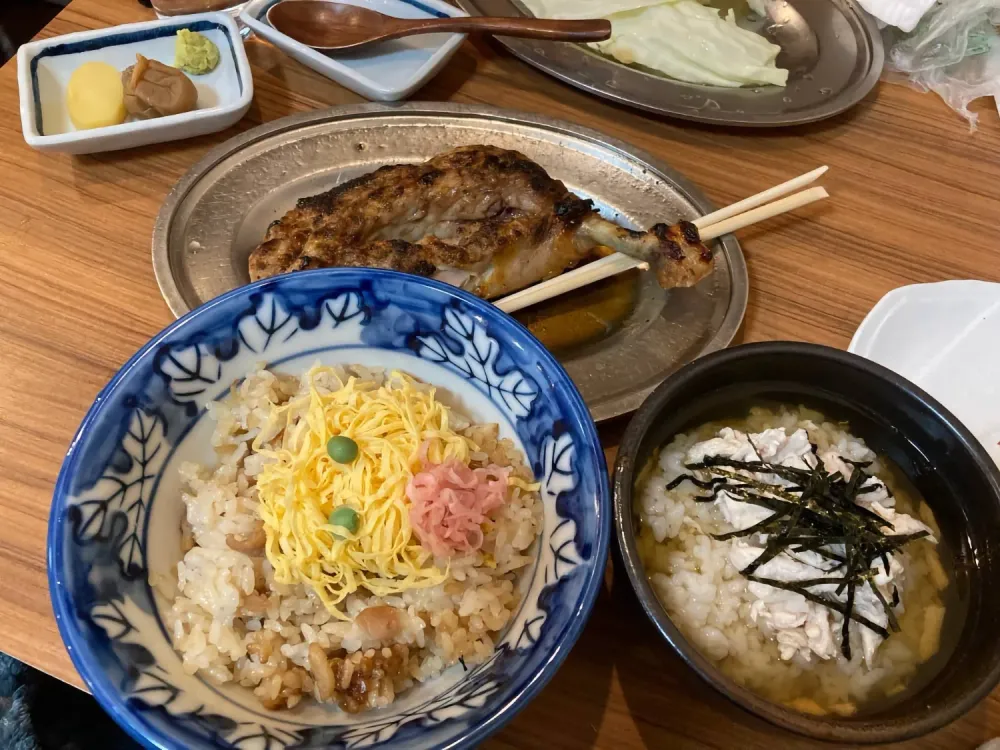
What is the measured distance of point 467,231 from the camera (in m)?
1.60

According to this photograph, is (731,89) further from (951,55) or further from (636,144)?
(951,55)

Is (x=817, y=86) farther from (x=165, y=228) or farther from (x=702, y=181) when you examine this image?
(x=165, y=228)

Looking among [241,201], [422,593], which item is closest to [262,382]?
[422,593]

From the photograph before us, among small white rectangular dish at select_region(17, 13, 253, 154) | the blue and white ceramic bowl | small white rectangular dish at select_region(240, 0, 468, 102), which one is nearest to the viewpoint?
the blue and white ceramic bowl

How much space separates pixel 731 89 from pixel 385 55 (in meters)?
1.08

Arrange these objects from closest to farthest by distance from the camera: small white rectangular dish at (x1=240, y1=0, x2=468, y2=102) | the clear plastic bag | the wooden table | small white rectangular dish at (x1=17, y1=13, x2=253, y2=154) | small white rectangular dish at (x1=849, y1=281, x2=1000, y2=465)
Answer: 1. the wooden table
2. small white rectangular dish at (x1=849, y1=281, x2=1000, y2=465)
3. small white rectangular dish at (x1=17, y1=13, x2=253, y2=154)
4. small white rectangular dish at (x1=240, y1=0, x2=468, y2=102)
5. the clear plastic bag

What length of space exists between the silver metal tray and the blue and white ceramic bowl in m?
0.33

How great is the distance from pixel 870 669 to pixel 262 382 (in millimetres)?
1076

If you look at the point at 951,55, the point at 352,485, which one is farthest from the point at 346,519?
the point at 951,55

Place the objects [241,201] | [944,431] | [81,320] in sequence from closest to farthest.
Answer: [944,431]
[81,320]
[241,201]

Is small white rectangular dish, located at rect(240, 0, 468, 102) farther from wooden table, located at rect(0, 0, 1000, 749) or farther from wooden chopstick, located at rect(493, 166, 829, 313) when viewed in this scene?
wooden chopstick, located at rect(493, 166, 829, 313)

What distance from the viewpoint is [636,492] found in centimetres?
114

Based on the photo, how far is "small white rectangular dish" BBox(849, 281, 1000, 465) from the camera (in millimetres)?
1479

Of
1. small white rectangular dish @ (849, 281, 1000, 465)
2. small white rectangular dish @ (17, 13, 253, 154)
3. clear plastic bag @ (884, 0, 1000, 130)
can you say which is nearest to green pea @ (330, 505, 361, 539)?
small white rectangular dish @ (849, 281, 1000, 465)
